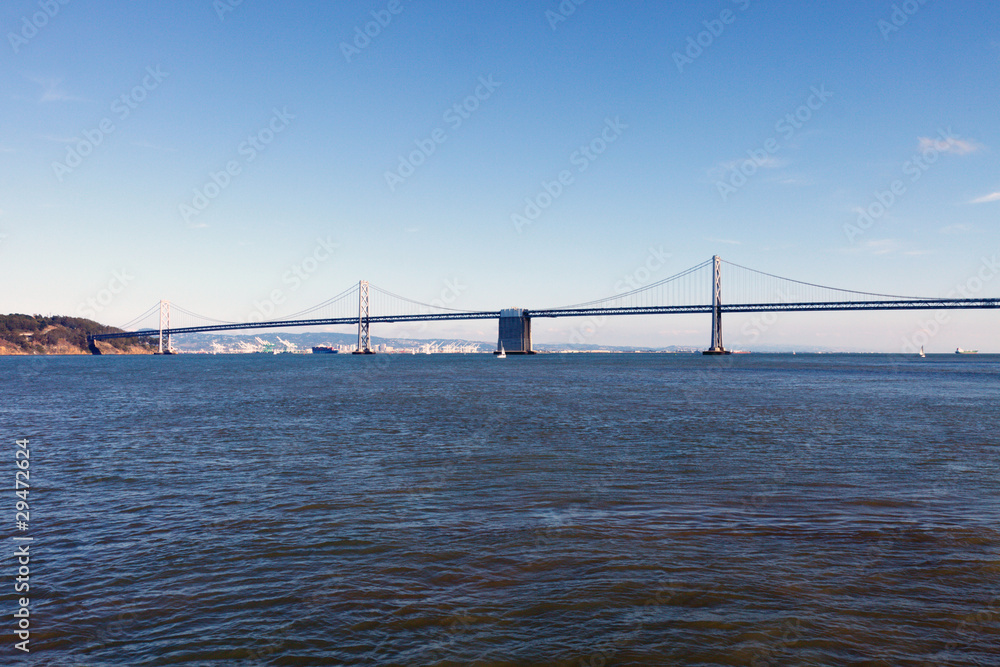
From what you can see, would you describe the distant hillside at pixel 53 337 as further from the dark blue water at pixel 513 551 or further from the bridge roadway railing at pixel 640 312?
the dark blue water at pixel 513 551

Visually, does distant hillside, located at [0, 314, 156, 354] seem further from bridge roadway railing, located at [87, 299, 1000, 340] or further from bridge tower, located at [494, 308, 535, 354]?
bridge tower, located at [494, 308, 535, 354]

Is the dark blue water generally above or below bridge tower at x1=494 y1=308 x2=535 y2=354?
below

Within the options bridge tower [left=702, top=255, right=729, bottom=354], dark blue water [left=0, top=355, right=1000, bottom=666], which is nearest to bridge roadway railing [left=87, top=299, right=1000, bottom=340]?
bridge tower [left=702, top=255, right=729, bottom=354]

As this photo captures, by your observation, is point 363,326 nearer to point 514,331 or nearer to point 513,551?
point 514,331

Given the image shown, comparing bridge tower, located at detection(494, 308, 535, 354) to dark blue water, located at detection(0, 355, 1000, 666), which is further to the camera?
bridge tower, located at detection(494, 308, 535, 354)

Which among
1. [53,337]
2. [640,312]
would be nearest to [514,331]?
[640,312]
